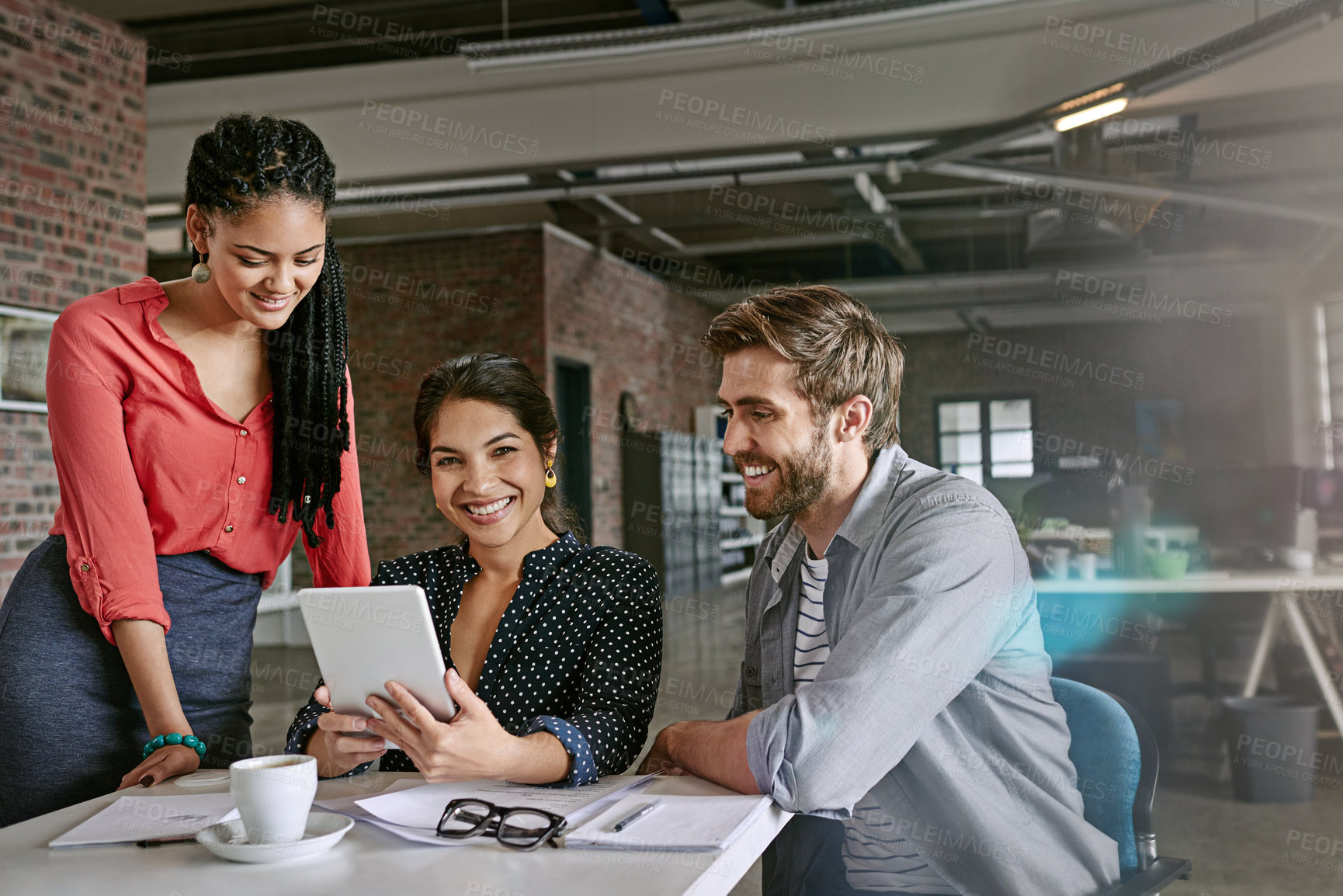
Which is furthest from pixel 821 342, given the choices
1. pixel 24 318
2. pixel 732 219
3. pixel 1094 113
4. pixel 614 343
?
pixel 614 343

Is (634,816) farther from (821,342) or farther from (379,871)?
(821,342)

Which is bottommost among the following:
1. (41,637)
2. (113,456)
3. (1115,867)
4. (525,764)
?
(1115,867)

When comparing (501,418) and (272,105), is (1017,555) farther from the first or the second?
(272,105)

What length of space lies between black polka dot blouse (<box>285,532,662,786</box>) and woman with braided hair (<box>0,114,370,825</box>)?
9.1 inches

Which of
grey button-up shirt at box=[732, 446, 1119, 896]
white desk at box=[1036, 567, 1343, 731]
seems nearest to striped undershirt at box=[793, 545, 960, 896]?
grey button-up shirt at box=[732, 446, 1119, 896]

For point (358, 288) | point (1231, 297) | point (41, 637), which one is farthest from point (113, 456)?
point (1231, 297)

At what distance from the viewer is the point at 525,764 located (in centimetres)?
137

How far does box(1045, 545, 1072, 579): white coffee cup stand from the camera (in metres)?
5.03

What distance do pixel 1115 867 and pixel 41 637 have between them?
1687mm

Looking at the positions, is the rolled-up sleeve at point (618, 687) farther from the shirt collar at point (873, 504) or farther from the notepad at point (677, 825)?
the shirt collar at point (873, 504)

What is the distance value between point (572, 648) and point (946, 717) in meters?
0.61

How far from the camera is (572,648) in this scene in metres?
1.74

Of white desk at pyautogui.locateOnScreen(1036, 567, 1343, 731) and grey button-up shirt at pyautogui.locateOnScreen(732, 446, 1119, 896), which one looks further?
white desk at pyautogui.locateOnScreen(1036, 567, 1343, 731)

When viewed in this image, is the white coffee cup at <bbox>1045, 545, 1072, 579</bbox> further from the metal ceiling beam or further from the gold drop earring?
the gold drop earring
